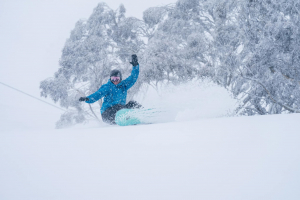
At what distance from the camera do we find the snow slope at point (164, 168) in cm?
87

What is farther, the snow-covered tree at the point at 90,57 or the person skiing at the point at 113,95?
the snow-covered tree at the point at 90,57

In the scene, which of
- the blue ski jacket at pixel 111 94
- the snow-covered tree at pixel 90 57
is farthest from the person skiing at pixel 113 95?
the snow-covered tree at pixel 90 57

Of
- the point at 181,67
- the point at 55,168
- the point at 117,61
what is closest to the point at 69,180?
the point at 55,168

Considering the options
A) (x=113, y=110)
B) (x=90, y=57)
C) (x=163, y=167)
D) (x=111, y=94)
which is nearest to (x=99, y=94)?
(x=111, y=94)

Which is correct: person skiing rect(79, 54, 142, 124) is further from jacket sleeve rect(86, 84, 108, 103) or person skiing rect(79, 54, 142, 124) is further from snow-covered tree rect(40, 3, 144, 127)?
snow-covered tree rect(40, 3, 144, 127)

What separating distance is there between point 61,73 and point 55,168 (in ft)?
32.4

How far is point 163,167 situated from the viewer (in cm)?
107

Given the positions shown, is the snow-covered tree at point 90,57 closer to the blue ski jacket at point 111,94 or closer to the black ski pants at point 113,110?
the blue ski jacket at point 111,94

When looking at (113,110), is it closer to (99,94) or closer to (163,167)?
(99,94)

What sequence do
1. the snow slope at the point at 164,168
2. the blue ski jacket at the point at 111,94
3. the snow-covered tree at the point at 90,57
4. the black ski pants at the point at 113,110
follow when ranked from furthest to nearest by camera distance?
the snow-covered tree at the point at 90,57, the blue ski jacket at the point at 111,94, the black ski pants at the point at 113,110, the snow slope at the point at 164,168

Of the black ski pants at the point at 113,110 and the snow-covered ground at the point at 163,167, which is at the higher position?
the snow-covered ground at the point at 163,167

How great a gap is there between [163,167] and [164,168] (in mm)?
12

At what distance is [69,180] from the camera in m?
1.00

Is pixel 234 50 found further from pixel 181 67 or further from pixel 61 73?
pixel 61 73
